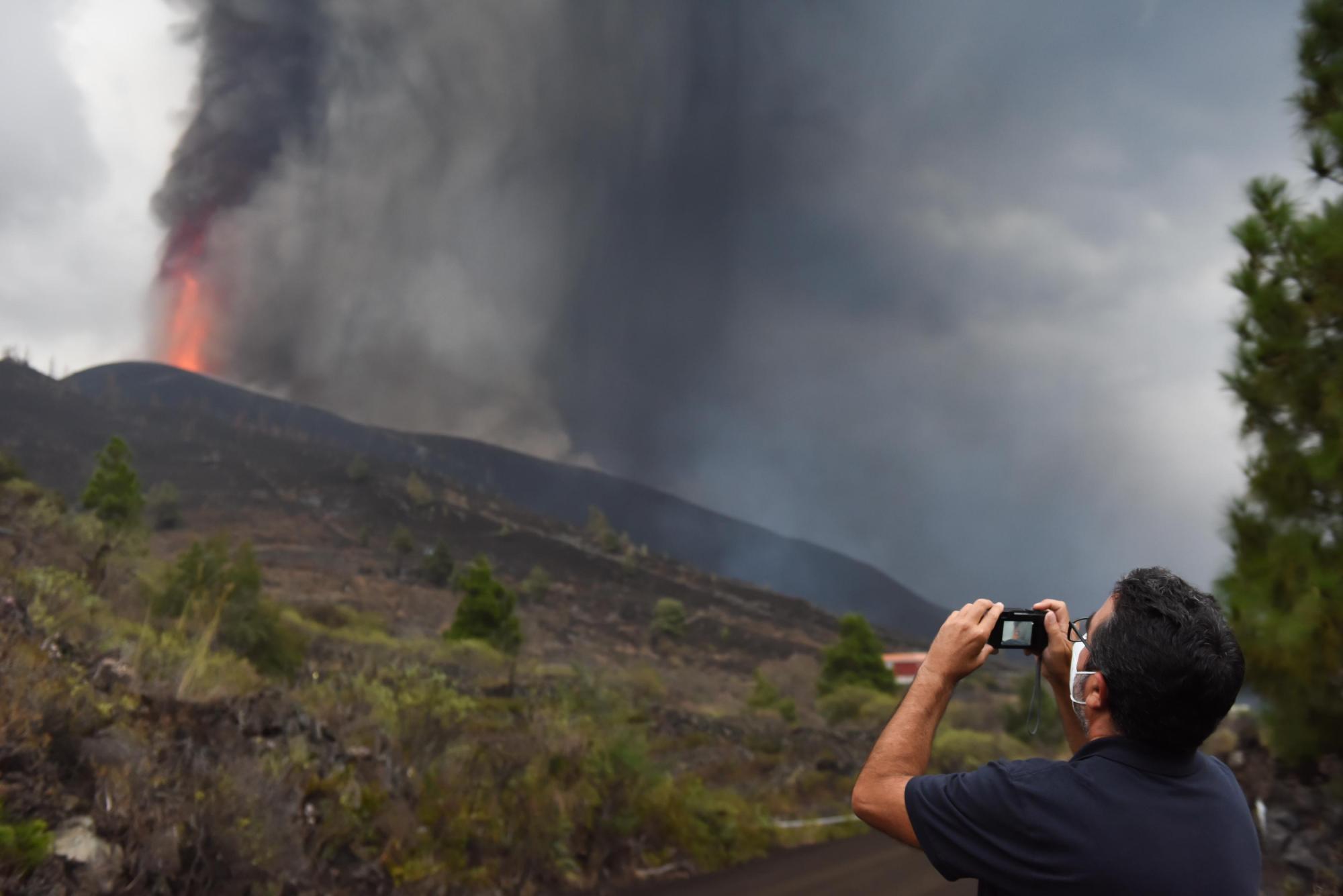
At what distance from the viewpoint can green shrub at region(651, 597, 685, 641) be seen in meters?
82.1

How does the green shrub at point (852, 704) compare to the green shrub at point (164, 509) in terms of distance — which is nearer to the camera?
the green shrub at point (852, 704)

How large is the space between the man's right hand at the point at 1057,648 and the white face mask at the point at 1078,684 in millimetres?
73

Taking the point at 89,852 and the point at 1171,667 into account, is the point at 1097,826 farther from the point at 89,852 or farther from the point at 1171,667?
the point at 89,852

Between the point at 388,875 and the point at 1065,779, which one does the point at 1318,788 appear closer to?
the point at 388,875

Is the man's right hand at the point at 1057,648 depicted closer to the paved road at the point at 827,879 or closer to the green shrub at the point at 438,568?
the paved road at the point at 827,879

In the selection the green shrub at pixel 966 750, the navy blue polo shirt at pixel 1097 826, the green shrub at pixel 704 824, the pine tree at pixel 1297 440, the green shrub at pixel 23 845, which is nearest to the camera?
the navy blue polo shirt at pixel 1097 826

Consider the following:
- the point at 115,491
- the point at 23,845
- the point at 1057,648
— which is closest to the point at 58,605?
the point at 23,845

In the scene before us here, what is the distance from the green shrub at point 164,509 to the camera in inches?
3086

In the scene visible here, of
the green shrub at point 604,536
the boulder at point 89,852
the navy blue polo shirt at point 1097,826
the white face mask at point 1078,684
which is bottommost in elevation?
the boulder at point 89,852

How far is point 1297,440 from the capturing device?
819 cm

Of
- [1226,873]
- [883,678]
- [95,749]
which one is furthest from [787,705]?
[1226,873]

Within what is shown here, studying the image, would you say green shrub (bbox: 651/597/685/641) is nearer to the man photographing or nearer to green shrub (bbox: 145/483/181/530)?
green shrub (bbox: 145/483/181/530)

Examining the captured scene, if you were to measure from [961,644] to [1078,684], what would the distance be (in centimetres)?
25

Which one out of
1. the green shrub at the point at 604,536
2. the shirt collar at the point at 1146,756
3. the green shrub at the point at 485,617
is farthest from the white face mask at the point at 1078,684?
the green shrub at the point at 604,536
